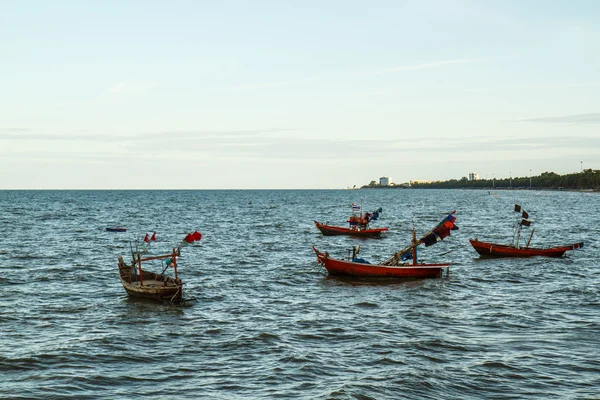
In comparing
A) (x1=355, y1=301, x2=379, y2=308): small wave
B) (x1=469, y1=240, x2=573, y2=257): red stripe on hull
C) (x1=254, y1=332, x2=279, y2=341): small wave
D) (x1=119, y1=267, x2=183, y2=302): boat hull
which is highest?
(x1=469, y1=240, x2=573, y2=257): red stripe on hull

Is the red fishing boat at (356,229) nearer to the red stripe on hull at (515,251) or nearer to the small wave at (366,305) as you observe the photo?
the red stripe on hull at (515,251)

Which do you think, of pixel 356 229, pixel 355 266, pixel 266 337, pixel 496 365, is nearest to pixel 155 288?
pixel 266 337

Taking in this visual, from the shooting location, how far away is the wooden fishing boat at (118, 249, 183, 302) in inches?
1152

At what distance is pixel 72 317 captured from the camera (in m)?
27.0

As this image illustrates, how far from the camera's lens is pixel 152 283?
31578 mm

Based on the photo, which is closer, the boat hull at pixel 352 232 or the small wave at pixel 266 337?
the small wave at pixel 266 337

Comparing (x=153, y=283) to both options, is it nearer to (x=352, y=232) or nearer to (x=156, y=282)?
(x=156, y=282)

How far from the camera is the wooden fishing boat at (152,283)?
29250 mm

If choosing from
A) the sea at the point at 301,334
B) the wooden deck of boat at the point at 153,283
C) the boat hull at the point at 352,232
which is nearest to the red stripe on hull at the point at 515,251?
the sea at the point at 301,334

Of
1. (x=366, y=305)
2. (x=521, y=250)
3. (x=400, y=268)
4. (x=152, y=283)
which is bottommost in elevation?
(x=366, y=305)

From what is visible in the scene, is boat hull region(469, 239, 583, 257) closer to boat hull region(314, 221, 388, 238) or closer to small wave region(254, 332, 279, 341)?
boat hull region(314, 221, 388, 238)

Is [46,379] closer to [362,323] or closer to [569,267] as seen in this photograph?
[362,323]

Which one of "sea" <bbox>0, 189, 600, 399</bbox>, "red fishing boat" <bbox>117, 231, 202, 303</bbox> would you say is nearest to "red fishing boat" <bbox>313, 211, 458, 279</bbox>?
"sea" <bbox>0, 189, 600, 399</bbox>

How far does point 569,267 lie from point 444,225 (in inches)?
453
